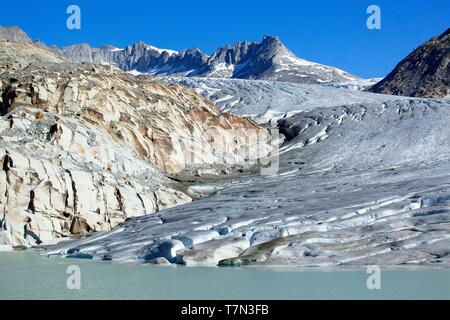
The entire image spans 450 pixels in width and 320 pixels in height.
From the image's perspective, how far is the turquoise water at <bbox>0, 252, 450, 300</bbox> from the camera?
51.6 ft

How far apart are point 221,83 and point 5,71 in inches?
1261

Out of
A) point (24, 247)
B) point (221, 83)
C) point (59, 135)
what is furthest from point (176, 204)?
point (221, 83)

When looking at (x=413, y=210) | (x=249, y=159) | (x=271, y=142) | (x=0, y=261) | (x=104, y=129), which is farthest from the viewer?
(x=271, y=142)

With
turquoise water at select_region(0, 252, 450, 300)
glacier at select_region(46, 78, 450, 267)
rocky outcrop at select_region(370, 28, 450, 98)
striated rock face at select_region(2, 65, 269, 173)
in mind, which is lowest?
turquoise water at select_region(0, 252, 450, 300)

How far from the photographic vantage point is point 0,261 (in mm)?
23016

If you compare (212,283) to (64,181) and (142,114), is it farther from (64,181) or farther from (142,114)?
(142,114)

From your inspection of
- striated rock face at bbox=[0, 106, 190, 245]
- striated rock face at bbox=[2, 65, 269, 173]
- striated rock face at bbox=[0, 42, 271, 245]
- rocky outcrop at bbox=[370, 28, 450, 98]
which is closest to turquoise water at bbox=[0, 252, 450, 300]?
striated rock face at bbox=[0, 106, 190, 245]

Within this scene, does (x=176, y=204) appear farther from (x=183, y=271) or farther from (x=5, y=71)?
(x=5, y=71)

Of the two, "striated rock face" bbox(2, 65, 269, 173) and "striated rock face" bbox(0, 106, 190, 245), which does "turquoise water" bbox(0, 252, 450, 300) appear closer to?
"striated rock face" bbox(0, 106, 190, 245)

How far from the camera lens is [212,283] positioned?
1758cm

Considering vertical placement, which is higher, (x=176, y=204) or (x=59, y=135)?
(x=59, y=135)

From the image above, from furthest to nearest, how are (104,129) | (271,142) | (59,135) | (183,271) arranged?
(271,142) → (104,129) → (59,135) → (183,271)

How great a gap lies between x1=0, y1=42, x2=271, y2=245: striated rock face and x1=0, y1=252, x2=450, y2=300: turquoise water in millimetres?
8342

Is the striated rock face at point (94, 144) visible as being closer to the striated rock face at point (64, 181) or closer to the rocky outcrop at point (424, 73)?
the striated rock face at point (64, 181)
